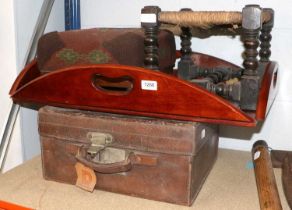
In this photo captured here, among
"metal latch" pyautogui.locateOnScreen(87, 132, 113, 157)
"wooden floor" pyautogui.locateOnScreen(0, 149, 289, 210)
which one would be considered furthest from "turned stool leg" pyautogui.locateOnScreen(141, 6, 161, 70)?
"wooden floor" pyautogui.locateOnScreen(0, 149, 289, 210)

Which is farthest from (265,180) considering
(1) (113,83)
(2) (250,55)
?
(1) (113,83)

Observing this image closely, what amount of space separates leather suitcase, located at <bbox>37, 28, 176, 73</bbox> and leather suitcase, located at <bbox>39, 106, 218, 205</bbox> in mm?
123

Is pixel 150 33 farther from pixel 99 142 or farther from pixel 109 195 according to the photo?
pixel 109 195

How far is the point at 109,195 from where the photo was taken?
0.79 metres

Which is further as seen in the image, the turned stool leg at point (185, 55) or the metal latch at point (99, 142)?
the turned stool leg at point (185, 55)

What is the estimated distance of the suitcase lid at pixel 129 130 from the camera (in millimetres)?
714

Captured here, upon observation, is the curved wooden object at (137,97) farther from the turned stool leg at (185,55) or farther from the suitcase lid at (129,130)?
the turned stool leg at (185,55)

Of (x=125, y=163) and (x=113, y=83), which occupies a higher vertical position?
(x=113, y=83)

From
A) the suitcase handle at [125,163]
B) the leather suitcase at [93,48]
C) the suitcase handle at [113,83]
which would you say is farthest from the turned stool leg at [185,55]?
the suitcase handle at [125,163]

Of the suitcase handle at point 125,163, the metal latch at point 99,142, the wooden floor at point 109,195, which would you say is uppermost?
the metal latch at point 99,142

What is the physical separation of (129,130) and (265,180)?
31cm

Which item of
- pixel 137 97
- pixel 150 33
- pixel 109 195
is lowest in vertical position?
pixel 109 195

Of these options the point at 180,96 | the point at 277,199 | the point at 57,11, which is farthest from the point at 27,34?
the point at 277,199

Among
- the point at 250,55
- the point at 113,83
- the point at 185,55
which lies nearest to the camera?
the point at 250,55
